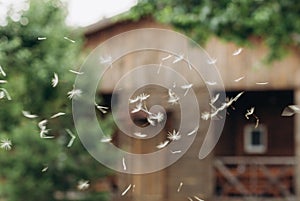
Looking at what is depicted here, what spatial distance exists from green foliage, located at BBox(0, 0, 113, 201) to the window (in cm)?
365

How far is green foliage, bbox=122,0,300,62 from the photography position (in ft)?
21.6

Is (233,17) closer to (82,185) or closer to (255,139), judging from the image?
(82,185)

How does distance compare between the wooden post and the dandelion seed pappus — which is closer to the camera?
the wooden post

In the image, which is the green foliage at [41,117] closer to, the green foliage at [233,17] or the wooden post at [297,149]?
the green foliage at [233,17]

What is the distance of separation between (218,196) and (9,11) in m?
4.49

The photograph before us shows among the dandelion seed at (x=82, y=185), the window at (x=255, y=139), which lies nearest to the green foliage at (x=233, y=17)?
the dandelion seed at (x=82, y=185)

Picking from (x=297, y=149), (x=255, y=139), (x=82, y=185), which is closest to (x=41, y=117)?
(x=82, y=185)

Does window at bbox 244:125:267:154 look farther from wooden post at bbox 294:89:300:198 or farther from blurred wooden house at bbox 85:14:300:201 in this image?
wooden post at bbox 294:89:300:198

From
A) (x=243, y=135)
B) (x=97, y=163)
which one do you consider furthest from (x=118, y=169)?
(x=243, y=135)

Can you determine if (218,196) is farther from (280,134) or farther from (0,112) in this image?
(0,112)

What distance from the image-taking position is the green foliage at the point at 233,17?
6.60 m

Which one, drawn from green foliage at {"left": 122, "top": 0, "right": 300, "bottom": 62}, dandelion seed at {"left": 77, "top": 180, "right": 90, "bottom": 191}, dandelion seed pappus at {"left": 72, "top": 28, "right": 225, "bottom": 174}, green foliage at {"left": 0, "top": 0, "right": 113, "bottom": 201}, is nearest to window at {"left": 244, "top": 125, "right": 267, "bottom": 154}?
dandelion seed pappus at {"left": 72, "top": 28, "right": 225, "bottom": 174}

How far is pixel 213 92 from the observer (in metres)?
10.2

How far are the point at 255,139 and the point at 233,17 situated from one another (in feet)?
18.6
